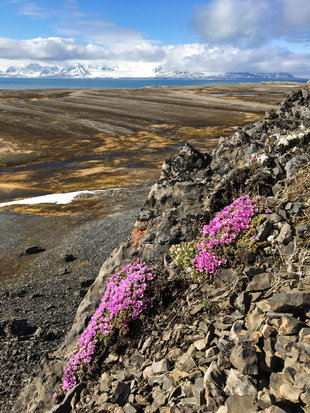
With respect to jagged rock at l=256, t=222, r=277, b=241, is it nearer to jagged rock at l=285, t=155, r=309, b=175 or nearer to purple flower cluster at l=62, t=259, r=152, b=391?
jagged rock at l=285, t=155, r=309, b=175

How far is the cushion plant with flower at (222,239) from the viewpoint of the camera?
28.4 ft

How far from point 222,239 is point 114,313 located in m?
3.94

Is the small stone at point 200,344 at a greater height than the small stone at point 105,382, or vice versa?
the small stone at point 200,344

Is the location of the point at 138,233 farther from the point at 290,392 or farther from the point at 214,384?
the point at 290,392

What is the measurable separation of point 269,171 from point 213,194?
2033 millimetres

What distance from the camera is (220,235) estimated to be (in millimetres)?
8969

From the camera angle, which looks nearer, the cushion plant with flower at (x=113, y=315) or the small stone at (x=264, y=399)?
the small stone at (x=264, y=399)

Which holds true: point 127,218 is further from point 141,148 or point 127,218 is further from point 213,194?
point 141,148

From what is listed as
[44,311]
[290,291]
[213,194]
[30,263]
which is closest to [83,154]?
[30,263]

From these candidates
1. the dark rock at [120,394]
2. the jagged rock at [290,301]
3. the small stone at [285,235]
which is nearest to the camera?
the jagged rock at [290,301]

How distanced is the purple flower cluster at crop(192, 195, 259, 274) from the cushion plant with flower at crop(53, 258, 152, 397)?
1.89 m

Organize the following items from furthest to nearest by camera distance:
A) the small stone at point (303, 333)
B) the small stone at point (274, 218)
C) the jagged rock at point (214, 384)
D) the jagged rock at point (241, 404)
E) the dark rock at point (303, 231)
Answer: the small stone at point (274, 218)
the dark rock at point (303, 231)
the small stone at point (303, 333)
the jagged rock at point (214, 384)
the jagged rock at point (241, 404)

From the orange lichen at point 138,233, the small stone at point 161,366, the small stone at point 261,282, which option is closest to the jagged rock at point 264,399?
the small stone at point 261,282

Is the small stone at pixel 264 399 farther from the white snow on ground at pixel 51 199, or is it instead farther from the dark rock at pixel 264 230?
the white snow on ground at pixel 51 199
